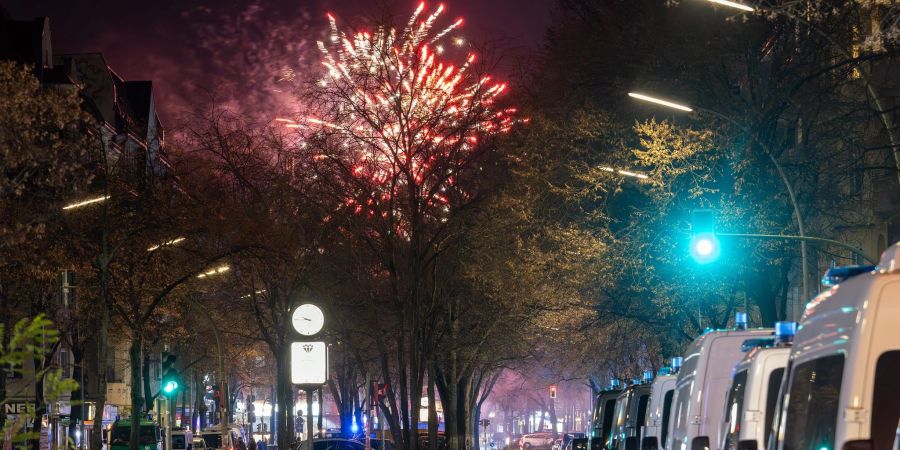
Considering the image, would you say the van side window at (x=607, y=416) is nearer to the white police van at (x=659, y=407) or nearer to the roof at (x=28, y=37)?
the white police van at (x=659, y=407)

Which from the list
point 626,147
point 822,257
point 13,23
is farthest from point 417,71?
point 13,23

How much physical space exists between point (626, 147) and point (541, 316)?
11888 millimetres

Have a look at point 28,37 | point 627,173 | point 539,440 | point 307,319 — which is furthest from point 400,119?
point 539,440

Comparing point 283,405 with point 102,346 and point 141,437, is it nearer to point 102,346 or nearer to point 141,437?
point 141,437

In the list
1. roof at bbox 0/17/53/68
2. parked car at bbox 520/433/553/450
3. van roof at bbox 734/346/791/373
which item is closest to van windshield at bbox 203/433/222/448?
roof at bbox 0/17/53/68

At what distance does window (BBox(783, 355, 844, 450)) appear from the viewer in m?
7.73

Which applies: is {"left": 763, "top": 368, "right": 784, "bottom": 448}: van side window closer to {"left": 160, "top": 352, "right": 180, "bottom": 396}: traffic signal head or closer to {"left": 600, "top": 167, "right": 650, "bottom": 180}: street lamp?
{"left": 600, "top": 167, "right": 650, "bottom": 180}: street lamp

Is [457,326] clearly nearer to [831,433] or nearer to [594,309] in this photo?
[594,309]

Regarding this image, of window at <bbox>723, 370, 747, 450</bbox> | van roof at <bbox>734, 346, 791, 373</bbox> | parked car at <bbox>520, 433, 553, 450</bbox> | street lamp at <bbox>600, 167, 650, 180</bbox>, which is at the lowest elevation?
parked car at <bbox>520, 433, 553, 450</bbox>

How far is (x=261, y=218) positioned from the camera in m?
38.1

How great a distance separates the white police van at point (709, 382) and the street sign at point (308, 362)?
423 cm

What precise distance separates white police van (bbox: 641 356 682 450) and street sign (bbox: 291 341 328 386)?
17.4 feet

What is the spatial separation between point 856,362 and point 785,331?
4214 mm

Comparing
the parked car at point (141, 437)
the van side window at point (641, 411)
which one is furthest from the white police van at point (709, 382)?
the parked car at point (141, 437)
